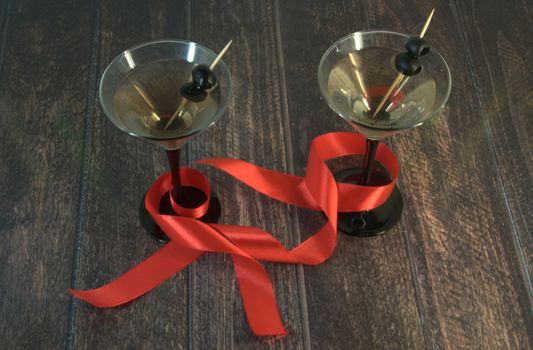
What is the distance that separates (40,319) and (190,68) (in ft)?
1.15

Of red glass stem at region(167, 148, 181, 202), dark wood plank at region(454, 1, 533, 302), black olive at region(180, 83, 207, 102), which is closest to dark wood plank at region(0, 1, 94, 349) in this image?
red glass stem at region(167, 148, 181, 202)

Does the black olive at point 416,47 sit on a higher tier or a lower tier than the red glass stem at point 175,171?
higher

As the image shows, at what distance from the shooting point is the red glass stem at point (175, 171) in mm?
720

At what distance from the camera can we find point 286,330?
729 millimetres

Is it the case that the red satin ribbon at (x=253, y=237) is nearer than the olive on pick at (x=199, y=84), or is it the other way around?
the olive on pick at (x=199, y=84)

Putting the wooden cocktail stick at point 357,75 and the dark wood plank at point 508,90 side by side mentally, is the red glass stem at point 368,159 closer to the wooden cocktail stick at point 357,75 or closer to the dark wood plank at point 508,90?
the wooden cocktail stick at point 357,75

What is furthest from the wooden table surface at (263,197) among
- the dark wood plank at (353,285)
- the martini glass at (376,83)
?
the martini glass at (376,83)

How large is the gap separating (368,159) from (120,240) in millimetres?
337

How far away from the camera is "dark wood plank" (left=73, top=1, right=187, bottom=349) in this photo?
72cm

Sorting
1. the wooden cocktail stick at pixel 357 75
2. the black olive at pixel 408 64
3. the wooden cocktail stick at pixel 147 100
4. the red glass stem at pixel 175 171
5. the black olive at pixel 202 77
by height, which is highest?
the black olive at pixel 408 64

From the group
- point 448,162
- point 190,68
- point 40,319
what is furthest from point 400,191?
point 40,319

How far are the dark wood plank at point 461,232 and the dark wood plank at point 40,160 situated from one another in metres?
0.45

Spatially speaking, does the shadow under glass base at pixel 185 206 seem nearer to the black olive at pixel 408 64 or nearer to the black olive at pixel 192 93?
the black olive at pixel 192 93

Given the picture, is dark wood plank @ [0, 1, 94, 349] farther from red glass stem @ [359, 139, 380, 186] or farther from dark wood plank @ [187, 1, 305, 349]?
red glass stem @ [359, 139, 380, 186]
